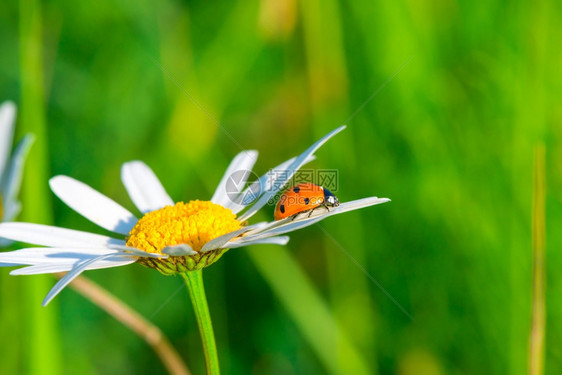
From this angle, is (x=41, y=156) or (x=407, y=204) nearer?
(x=41, y=156)

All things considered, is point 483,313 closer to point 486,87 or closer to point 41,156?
point 486,87

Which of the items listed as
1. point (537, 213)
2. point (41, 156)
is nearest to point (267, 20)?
point (41, 156)

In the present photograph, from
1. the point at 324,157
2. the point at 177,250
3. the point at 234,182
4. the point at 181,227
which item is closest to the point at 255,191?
the point at 234,182

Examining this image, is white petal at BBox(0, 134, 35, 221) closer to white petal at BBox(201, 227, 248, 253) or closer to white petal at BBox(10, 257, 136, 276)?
white petal at BBox(10, 257, 136, 276)

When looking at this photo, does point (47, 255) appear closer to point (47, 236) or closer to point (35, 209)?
point (47, 236)

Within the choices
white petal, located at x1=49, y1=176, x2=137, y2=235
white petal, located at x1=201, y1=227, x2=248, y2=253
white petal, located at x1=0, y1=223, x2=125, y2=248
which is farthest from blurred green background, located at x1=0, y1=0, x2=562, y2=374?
white petal, located at x1=201, y1=227, x2=248, y2=253
